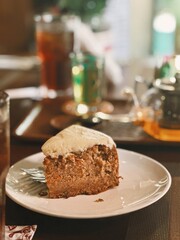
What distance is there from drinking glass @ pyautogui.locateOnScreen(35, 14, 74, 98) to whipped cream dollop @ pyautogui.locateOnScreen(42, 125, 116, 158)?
2.99 ft

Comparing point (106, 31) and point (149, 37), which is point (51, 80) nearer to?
point (106, 31)

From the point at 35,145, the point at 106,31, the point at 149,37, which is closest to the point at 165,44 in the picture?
the point at 149,37

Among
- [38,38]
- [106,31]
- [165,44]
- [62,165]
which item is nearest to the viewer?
[62,165]

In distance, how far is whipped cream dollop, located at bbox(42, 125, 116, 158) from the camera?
1.02 meters

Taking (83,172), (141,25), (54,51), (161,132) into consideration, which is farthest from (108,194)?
(141,25)

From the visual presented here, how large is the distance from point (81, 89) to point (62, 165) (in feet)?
2.29

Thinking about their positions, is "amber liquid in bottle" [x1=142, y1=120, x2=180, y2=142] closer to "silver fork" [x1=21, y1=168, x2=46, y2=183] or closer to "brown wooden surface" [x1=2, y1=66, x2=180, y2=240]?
"brown wooden surface" [x1=2, y1=66, x2=180, y2=240]

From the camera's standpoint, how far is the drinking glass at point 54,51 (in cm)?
199

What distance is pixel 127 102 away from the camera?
1697mm

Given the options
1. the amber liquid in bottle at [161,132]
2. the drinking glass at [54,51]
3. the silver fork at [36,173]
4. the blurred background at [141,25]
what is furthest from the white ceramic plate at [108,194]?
the blurred background at [141,25]

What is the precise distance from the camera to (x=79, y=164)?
103 centimetres

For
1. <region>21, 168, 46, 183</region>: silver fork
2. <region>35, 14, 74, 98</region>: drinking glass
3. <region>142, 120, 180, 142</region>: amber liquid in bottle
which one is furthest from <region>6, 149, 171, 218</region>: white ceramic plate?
<region>35, 14, 74, 98</region>: drinking glass

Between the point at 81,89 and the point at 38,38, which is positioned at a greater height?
the point at 38,38

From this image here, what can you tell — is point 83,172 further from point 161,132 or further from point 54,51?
point 54,51
